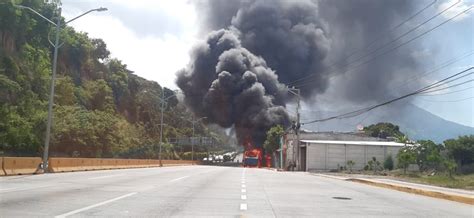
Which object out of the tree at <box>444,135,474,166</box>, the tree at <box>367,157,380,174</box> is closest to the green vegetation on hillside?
the tree at <box>367,157,380,174</box>

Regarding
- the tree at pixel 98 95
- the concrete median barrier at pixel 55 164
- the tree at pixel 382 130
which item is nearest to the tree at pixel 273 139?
the tree at pixel 382 130

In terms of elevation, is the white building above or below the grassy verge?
above

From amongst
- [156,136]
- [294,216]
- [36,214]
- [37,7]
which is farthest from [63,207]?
[156,136]

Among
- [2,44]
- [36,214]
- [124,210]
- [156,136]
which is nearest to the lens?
[36,214]

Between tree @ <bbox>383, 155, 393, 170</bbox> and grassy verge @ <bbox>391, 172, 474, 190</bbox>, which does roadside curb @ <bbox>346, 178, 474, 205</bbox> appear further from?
tree @ <bbox>383, 155, 393, 170</bbox>

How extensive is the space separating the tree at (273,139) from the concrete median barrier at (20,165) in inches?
2498

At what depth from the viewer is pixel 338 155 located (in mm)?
67375

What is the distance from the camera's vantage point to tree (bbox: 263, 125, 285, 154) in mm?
92000

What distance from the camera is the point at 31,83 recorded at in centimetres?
7044

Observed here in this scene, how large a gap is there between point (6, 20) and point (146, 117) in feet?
216

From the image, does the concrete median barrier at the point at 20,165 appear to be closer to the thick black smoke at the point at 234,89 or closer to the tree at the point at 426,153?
the tree at the point at 426,153

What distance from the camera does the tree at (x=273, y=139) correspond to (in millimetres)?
92000

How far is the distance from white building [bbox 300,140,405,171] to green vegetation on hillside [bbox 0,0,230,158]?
2793 centimetres

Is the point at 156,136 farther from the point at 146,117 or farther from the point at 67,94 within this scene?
the point at 67,94
